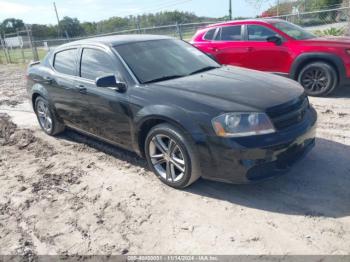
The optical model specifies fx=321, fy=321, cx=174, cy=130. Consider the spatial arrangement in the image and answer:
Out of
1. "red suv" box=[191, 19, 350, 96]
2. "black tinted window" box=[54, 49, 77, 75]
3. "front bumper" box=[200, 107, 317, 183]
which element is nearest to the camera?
"front bumper" box=[200, 107, 317, 183]

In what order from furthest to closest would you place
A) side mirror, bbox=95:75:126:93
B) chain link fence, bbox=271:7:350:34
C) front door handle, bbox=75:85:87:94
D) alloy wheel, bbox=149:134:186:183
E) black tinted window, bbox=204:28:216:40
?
1. chain link fence, bbox=271:7:350:34
2. black tinted window, bbox=204:28:216:40
3. front door handle, bbox=75:85:87:94
4. side mirror, bbox=95:75:126:93
5. alloy wheel, bbox=149:134:186:183

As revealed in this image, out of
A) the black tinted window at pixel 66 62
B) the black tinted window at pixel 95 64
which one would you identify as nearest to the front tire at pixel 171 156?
the black tinted window at pixel 95 64

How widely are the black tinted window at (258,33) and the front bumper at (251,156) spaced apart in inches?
177

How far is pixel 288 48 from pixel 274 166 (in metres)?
4.58

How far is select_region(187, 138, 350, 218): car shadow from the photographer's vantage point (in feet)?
10.3

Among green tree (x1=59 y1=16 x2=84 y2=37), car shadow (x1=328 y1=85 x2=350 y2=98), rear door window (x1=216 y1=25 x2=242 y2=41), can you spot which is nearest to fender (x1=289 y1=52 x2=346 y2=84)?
car shadow (x1=328 y1=85 x2=350 y2=98)

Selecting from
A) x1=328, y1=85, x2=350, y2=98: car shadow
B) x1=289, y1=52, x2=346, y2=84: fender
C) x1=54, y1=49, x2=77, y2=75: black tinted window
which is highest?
x1=54, y1=49, x2=77, y2=75: black tinted window

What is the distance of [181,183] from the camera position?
3.55m

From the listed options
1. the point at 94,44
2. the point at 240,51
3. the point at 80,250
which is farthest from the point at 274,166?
the point at 240,51

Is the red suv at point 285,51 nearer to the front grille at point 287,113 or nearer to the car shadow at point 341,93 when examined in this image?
the car shadow at point 341,93

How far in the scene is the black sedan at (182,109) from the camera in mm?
3100

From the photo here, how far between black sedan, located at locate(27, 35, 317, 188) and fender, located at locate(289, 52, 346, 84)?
118 inches

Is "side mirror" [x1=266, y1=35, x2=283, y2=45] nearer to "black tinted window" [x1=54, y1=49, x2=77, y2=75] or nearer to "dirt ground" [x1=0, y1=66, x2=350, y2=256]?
"dirt ground" [x1=0, y1=66, x2=350, y2=256]

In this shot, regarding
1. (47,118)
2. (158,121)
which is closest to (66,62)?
(47,118)
